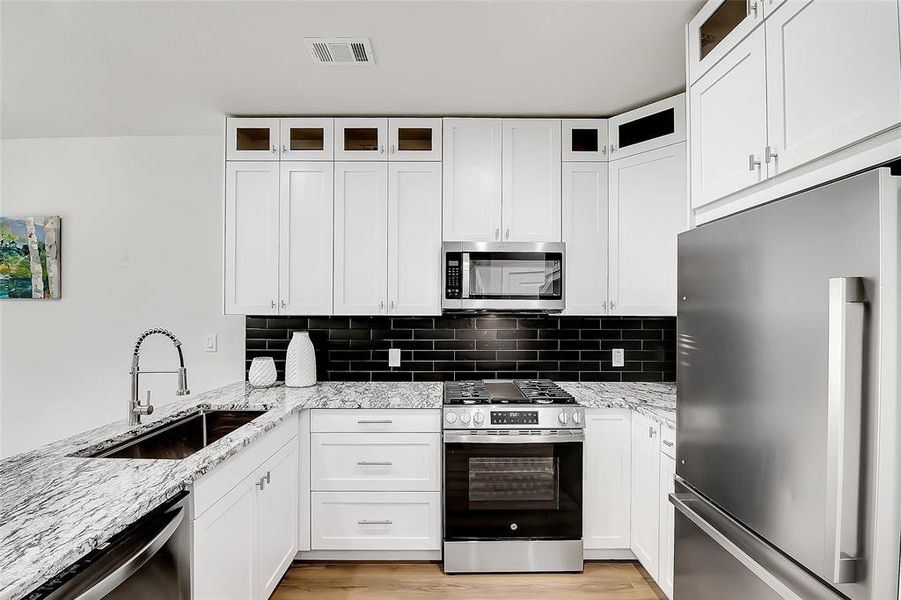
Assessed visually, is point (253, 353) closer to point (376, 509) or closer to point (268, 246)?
point (268, 246)

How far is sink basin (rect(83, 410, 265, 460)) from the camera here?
5.91 ft

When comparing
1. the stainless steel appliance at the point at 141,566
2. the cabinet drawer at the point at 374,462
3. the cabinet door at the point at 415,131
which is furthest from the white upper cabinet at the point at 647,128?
the stainless steel appliance at the point at 141,566

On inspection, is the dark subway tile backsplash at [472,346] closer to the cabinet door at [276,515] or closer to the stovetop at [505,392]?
the stovetop at [505,392]

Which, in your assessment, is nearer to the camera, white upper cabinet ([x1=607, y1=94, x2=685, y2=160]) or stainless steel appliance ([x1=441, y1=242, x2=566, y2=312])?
white upper cabinet ([x1=607, y1=94, x2=685, y2=160])

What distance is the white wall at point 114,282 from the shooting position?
128 inches

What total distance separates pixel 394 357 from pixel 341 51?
183cm

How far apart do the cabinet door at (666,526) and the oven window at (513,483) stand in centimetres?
51

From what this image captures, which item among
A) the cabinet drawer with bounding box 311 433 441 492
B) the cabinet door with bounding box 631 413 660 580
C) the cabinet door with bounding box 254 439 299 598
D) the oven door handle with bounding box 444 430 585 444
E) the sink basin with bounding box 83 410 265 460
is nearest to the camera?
the sink basin with bounding box 83 410 265 460

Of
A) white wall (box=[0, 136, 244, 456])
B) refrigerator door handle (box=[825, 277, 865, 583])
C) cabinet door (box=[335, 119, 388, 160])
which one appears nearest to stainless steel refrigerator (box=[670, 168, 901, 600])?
refrigerator door handle (box=[825, 277, 865, 583])

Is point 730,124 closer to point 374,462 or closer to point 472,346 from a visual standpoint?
point 472,346

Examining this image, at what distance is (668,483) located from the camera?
209 cm

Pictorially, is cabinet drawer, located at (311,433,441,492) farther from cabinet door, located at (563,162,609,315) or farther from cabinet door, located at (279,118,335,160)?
cabinet door, located at (279,118,335,160)

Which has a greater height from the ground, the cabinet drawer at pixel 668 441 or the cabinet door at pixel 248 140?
the cabinet door at pixel 248 140

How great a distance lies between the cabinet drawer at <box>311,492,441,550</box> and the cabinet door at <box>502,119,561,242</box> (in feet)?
5.25
